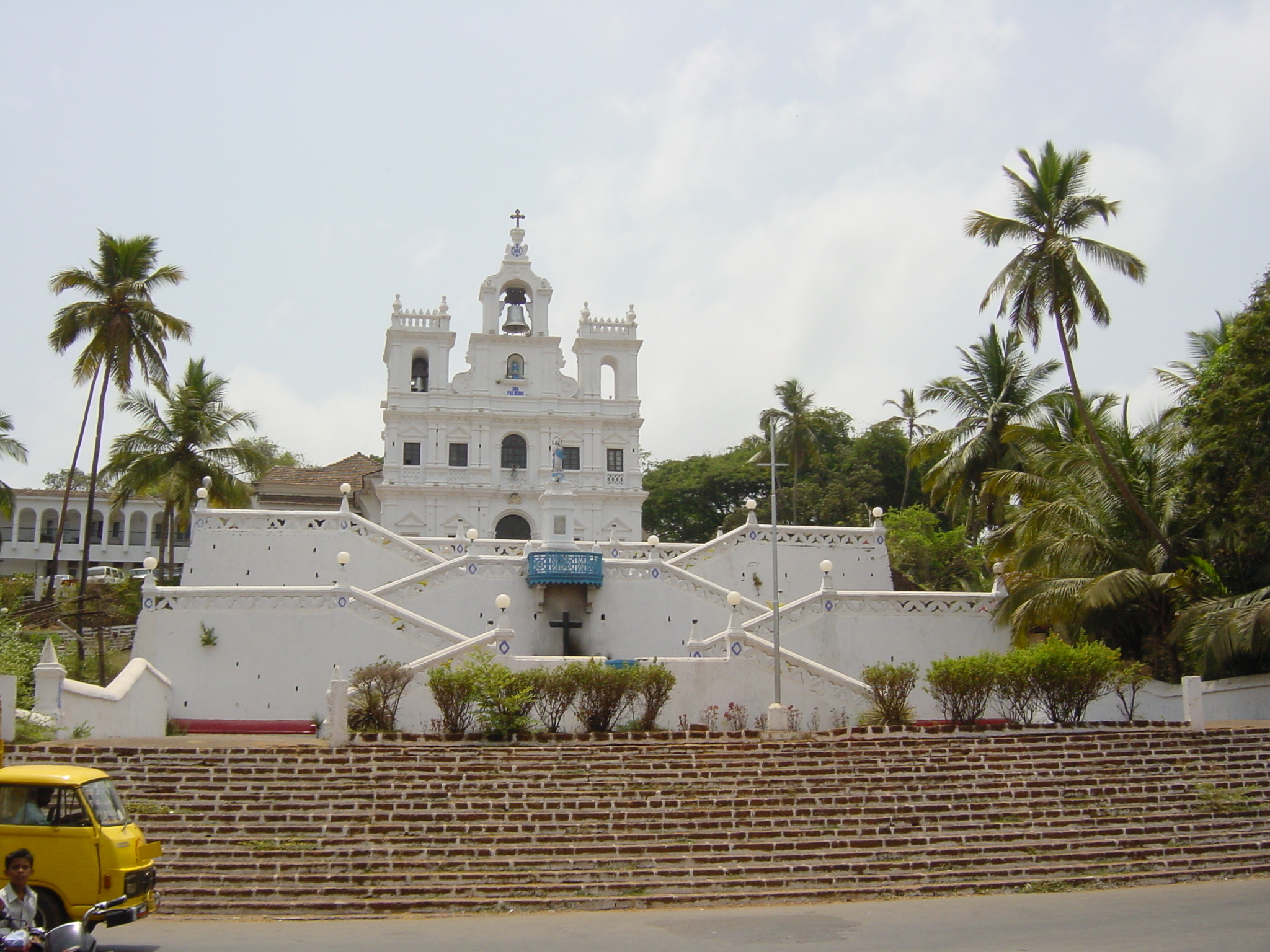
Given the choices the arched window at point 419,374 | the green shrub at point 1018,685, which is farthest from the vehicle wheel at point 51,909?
the arched window at point 419,374

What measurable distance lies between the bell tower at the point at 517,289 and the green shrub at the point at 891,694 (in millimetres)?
29197

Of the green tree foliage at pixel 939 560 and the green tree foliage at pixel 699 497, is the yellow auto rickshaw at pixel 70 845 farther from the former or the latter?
the green tree foliage at pixel 699 497

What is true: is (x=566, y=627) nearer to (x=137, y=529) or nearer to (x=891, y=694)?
(x=891, y=694)

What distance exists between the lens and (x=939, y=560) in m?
44.6

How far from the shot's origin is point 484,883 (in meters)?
13.6

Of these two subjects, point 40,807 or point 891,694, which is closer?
point 40,807

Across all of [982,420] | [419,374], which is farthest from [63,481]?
[982,420]

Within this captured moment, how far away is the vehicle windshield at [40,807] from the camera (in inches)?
421

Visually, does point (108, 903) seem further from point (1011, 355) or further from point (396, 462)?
point (396, 462)

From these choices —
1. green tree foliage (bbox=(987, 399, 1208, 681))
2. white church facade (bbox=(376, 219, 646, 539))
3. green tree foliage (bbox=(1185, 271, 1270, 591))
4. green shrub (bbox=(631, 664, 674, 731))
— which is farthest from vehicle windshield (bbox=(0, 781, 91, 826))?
white church facade (bbox=(376, 219, 646, 539))

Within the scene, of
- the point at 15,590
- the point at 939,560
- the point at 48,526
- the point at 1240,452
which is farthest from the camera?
the point at 48,526

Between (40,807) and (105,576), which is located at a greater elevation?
(105,576)

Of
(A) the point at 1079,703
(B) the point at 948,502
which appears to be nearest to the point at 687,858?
(A) the point at 1079,703

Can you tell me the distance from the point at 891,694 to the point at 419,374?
30.5 m
